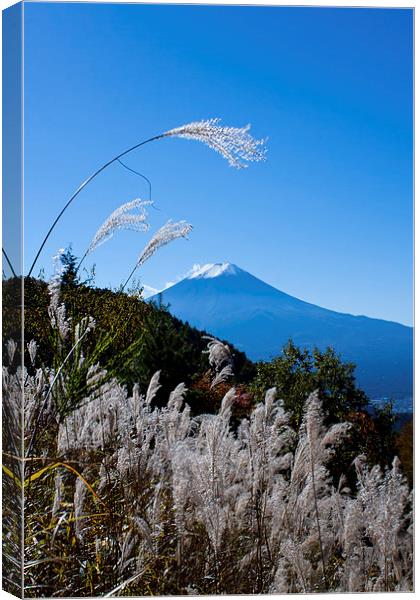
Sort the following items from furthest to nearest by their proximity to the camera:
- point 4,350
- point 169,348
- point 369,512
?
point 169,348, point 369,512, point 4,350

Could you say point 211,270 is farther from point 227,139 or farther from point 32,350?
point 32,350

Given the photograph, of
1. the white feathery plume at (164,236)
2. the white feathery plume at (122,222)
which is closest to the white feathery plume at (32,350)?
the white feathery plume at (122,222)

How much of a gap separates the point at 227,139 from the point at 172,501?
159 cm

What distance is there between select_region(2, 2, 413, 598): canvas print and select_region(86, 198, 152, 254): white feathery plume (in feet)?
0.04

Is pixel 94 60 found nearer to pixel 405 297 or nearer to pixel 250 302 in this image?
pixel 250 302

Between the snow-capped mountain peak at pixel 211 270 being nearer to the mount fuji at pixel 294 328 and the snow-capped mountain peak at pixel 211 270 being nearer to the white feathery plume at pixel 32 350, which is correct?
the mount fuji at pixel 294 328

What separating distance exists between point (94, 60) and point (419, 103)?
5.03ft

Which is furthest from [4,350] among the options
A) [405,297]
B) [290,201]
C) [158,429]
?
[405,297]

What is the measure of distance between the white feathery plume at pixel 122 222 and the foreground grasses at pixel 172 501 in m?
0.29

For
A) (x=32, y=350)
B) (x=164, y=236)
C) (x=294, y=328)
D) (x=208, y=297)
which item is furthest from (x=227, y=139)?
(x=32, y=350)

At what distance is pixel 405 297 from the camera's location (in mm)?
3869

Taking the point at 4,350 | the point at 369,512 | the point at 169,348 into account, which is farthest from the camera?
the point at 169,348

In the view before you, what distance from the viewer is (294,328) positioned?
12.9 feet

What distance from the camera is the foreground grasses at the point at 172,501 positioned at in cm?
332
